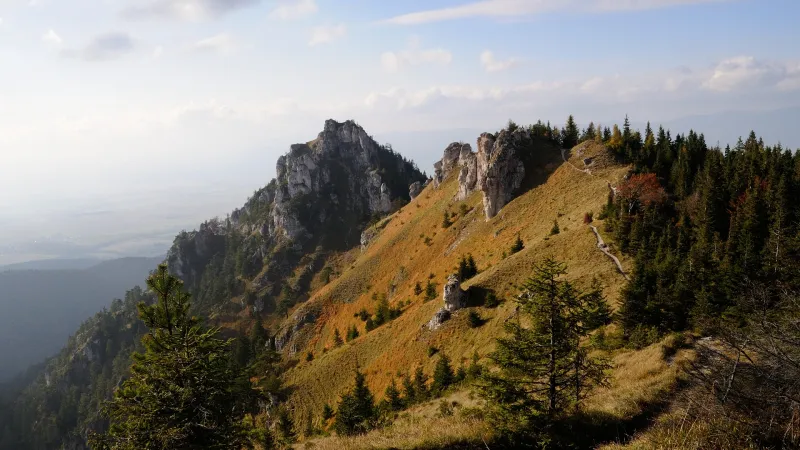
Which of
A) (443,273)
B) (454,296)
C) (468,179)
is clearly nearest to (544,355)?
(454,296)

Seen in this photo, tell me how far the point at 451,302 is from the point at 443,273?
23.4m

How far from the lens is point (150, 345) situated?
15648mm

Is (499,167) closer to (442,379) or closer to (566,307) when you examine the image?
(442,379)

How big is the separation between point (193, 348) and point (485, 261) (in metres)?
61.6

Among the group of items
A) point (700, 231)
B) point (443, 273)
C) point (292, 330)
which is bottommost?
point (292, 330)

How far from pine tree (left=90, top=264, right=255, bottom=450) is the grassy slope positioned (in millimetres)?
33386

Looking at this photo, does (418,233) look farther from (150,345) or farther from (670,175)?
(150,345)

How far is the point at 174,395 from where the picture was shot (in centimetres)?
1484

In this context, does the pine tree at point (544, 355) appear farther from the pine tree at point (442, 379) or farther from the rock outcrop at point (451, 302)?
the rock outcrop at point (451, 302)

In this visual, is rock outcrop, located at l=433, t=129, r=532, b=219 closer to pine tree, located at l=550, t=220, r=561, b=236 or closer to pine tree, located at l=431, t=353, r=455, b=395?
pine tree, located at l=550, t=220, r=561, b=236

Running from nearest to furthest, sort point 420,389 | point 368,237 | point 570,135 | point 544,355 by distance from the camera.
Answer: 1. point 544,355
2. point 420,389
3. point 570,135
4. point 368,237

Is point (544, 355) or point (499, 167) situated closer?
point (544, 355)

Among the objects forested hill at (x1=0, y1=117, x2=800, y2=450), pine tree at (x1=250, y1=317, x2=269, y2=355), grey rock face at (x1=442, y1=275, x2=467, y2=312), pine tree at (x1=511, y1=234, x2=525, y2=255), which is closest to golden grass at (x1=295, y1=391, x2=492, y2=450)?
forested hill at (x1=0, y1=117, x2=800, y2=450)

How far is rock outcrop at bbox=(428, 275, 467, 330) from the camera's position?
5733 centimetres
